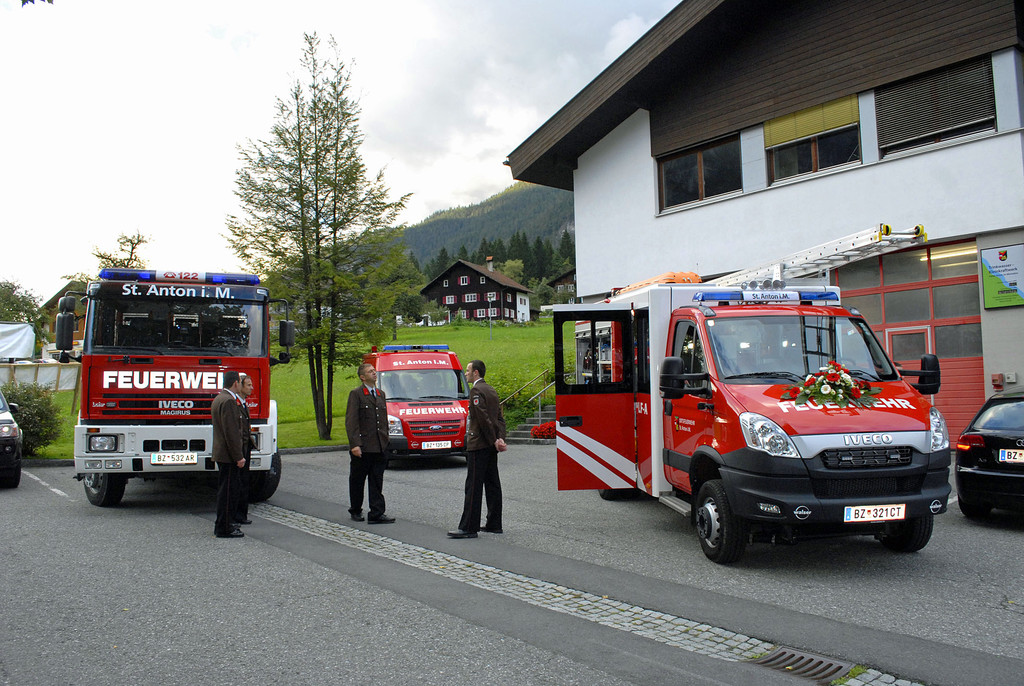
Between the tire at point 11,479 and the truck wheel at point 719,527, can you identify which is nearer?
the truck wheel at point 719,527

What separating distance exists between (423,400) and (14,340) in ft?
86.0

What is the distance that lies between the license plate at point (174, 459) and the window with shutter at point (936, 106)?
45.5 feet

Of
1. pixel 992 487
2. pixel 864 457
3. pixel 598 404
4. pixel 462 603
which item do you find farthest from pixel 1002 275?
pixel 462 603

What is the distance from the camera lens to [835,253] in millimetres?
10961

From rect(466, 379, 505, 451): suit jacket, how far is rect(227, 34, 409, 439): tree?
1193 cm

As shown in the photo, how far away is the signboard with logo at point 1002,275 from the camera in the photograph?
13242 millimetres

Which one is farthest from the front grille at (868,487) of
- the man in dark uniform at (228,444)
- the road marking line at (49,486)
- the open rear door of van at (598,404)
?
the road marking line at (49,486)

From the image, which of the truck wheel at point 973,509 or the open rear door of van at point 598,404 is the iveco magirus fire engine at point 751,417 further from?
the truck wheel at point 973,509

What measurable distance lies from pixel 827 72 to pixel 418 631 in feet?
50.4

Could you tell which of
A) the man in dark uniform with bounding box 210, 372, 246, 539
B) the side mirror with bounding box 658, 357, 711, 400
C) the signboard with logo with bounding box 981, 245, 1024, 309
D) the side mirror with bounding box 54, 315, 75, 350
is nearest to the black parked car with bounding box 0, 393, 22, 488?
the side mirror with bounding box 54, 315, 75, 350

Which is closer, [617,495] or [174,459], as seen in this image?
[174,459]

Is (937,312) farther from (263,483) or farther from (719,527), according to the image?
(263,483)

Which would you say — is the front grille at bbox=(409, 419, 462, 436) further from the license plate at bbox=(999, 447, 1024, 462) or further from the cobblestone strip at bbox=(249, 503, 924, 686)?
the license plate at bbox=(999, 447, 1024, 462)

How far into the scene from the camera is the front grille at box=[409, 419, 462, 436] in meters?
14.9
